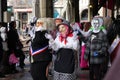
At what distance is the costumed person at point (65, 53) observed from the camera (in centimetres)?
725

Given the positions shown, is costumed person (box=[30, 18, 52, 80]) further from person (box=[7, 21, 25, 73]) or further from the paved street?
person (box=[7, 21, 25, 73])

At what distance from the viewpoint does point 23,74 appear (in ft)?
44.5

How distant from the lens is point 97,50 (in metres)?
8.59

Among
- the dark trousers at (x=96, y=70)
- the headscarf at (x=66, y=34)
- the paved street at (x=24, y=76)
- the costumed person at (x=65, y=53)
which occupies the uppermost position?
the headscarf at (x=66, y=34)

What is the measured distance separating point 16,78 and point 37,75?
4.93 meters

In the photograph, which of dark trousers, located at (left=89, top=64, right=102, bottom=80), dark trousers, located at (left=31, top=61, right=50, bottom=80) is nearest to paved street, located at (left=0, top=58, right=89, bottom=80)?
dark trousers, located at (left=89, top=64, right=102, bottom=80)

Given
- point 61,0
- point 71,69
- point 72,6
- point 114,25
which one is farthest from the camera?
point 61,0

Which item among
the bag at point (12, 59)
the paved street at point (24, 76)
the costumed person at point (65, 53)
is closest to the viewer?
the costumed person at point (65, 53)

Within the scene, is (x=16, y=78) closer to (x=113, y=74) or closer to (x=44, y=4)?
(x=44, y=4)

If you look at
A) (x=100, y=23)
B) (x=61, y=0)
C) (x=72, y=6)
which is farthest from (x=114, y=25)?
(x=61, y=0)

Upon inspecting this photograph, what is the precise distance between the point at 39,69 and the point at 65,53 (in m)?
0.77

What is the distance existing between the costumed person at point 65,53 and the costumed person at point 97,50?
1.22 m

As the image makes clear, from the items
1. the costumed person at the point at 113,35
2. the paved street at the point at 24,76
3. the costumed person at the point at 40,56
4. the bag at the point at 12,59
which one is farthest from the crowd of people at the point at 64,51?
the bag at the point at 12,59

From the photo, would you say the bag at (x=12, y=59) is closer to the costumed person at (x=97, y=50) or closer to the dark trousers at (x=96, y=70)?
the dark trousers at (x=96, y=70)
